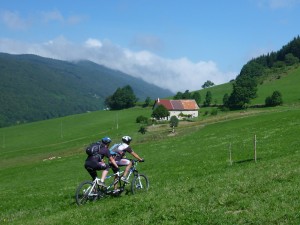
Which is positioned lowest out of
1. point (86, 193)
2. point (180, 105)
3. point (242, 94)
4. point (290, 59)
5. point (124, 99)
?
point (86, 193)

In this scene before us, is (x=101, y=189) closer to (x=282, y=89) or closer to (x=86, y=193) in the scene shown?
(x=86, y=193)

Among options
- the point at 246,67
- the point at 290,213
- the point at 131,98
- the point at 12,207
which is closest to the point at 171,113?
the point at 131,98

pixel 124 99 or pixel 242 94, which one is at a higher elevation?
pixel 242 94

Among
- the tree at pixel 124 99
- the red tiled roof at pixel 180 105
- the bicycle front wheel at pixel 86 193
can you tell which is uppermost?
the tree at pixel 124 99

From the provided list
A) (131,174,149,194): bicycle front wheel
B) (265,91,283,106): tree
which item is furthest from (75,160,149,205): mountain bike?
(265,91,283,106): tree

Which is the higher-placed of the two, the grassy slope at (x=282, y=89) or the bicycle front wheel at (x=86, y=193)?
the grassy slope at (x=282, y=89)

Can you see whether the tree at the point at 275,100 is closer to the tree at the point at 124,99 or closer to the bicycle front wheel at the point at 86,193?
the tree at the point at 124,99

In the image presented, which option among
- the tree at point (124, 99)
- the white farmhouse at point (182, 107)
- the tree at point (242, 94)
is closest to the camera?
the tree at point (242, 94)

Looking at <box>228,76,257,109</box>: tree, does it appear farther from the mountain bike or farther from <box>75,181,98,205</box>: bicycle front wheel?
<box>75,181,98,205</box>: bicycle front wheel

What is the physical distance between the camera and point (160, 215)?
11992mm

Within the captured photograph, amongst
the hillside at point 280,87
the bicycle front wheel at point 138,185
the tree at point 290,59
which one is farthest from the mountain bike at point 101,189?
the tree at point 290,59

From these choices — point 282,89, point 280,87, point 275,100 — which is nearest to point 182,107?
point 275,100

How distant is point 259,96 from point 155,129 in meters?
50.8

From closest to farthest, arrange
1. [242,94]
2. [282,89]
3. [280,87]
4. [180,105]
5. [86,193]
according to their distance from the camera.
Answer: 1. [86,193]
2. [242,94]
3. [282,89]
4. [180,105]
5. [280,87]
